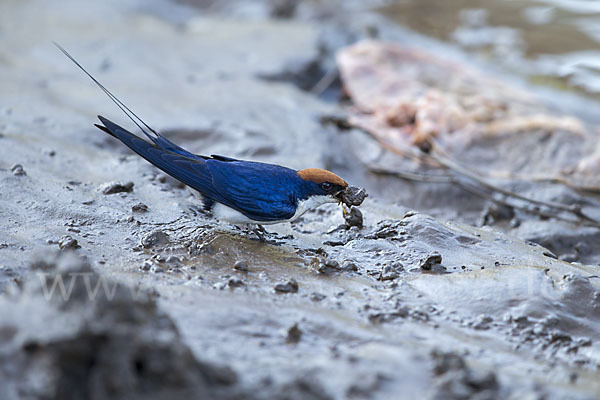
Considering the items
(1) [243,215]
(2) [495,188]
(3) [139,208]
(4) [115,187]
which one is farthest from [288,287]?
(2) [495,188]

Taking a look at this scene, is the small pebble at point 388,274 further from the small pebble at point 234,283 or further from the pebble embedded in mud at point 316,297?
the small pebble at point 234,283

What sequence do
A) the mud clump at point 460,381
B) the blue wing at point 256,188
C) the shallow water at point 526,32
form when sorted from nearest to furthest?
the mud clump at point 460,381, the blue wing at point 256,188, the shallow water at point 526,32

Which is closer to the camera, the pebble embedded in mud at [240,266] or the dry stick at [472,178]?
the pebble embedded in mud at [240,266]

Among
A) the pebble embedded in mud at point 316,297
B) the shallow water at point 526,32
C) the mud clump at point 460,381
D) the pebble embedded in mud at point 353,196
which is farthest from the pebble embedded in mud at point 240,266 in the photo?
the shallow water at point 526,32

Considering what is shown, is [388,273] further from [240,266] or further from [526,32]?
[526,32]

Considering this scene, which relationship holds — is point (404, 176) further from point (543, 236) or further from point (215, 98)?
point (215, 98)

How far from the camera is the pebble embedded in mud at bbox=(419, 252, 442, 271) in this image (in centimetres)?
326

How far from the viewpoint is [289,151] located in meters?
5.07

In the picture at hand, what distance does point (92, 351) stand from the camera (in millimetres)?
1938

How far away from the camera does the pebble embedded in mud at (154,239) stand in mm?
3328

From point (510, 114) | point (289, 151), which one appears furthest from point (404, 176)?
point (510, 114)

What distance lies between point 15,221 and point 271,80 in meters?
3.69

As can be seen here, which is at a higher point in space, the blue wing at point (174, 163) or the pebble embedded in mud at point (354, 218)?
the blue wing at point (174, 163)

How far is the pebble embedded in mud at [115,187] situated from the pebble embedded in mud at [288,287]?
1.53m
